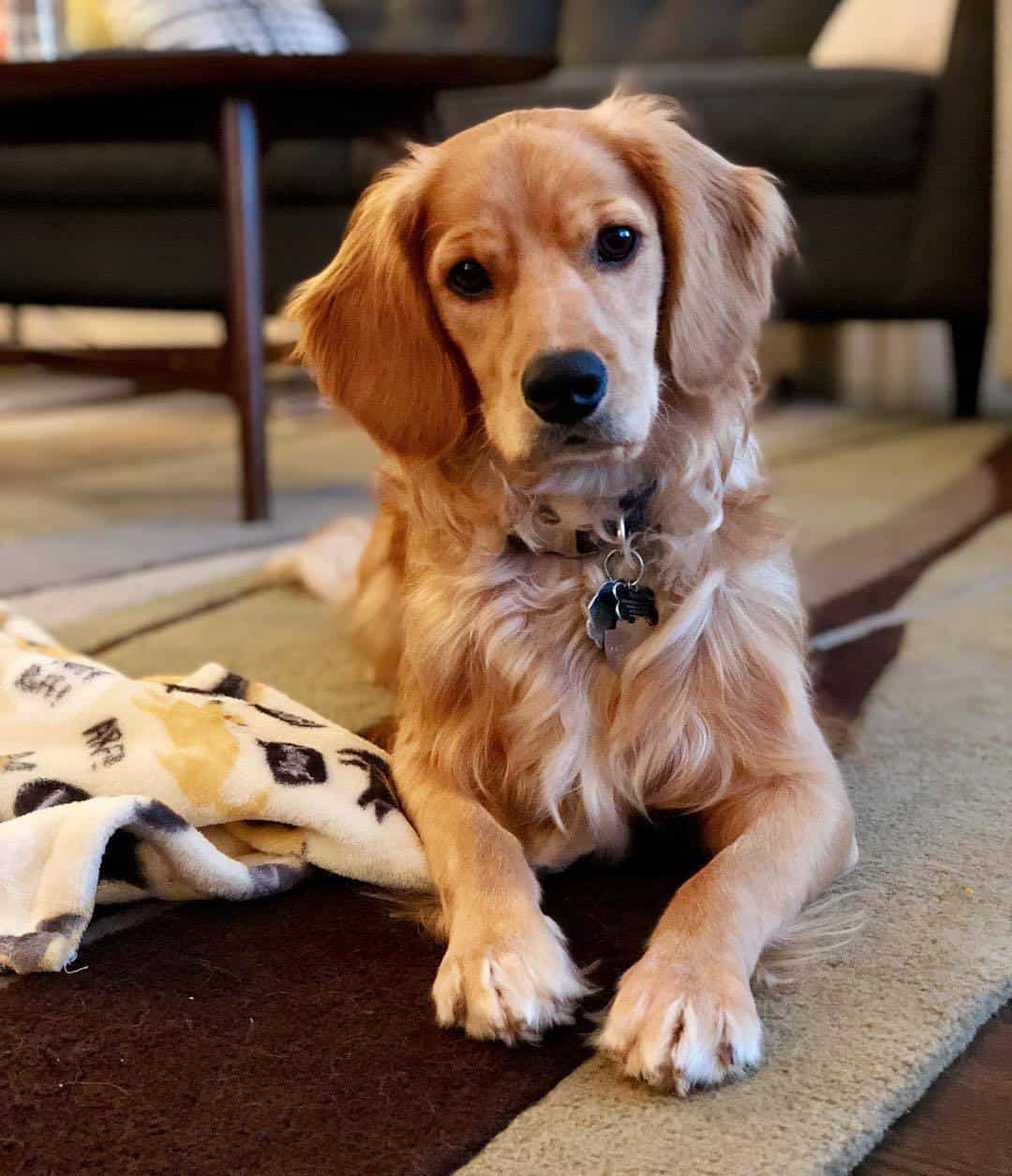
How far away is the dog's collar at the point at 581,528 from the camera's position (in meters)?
1.35

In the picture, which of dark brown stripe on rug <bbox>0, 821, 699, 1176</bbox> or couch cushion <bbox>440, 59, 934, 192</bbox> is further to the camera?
couch cushion <bbox>440, 59, 934, 192</bbox>

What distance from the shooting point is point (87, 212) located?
4184 mm

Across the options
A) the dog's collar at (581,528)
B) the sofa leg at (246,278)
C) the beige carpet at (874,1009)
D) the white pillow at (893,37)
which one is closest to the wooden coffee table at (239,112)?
the sofa leg at (246,278)

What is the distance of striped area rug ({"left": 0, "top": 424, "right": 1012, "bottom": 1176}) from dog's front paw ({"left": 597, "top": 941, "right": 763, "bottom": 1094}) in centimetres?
2

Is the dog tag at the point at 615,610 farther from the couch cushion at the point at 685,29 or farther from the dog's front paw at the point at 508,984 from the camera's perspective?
the couch cushion at the point at 685,29

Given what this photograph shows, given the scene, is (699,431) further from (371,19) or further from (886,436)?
(371,19)

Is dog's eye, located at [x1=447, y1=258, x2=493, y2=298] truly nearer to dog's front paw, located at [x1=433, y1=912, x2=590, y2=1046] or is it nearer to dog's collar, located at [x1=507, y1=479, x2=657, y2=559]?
dog's collar, located at [x1=507, y1=479, x2=657, y2=559]

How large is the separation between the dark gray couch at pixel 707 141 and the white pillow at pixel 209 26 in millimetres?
305

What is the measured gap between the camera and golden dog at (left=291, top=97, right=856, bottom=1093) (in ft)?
4.02

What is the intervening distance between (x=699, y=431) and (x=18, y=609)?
1230 millimetres

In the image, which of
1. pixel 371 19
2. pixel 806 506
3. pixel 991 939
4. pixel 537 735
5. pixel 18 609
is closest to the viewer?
pixel 991 939

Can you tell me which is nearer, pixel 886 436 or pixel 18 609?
pixel 18 609

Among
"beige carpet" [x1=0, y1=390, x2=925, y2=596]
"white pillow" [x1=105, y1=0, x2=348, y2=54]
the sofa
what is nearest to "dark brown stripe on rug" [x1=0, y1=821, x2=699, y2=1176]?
"beige carpet" [x1=0, y1=390, x2=925, y2=596]

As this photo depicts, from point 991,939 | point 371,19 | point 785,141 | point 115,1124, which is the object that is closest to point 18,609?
point 115,1124
